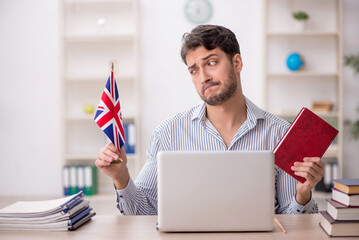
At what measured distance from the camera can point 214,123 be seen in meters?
1.82

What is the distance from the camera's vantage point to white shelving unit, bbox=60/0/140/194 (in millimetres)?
4438

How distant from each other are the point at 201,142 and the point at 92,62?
2992 mm

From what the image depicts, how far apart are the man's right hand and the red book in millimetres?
533

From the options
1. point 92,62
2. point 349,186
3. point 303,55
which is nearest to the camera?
point 349,186

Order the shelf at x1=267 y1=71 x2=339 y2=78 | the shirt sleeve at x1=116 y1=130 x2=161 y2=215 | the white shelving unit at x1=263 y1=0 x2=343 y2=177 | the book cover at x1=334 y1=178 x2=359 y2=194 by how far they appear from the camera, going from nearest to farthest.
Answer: the book cover at x1=334 y1=178 x2=359 y2=194 < the shirt sleeve at x1=116 y1=130 x2=161 y2=215 < the shelf at x1=267 y1=71 x2=339 y2=78 < the white shelving unit at x1=263 y1=0 x2=343 y2=177

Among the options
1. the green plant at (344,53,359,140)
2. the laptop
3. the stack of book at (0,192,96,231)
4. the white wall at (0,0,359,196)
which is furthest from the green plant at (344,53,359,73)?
the stack of book at (0,192,96,231)

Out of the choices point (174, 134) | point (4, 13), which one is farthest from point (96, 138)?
point (174, 134)

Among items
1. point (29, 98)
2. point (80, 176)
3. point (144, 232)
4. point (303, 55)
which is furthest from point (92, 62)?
point (144, 232)

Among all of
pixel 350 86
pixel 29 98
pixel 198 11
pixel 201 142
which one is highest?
pixel 198 11

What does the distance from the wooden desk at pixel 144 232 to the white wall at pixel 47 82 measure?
10.3 feet

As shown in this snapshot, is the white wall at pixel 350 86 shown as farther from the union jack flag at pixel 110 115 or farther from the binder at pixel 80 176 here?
the union jack flag at pixel 110 115

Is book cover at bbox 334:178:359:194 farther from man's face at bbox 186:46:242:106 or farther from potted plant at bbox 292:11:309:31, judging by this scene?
potted plant at bbox 292:11:309:31

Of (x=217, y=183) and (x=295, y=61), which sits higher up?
(x=295, y=61)

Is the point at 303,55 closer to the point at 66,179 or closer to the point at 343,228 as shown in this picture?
the point at 66,179
